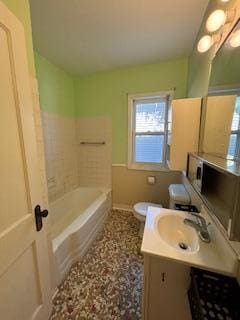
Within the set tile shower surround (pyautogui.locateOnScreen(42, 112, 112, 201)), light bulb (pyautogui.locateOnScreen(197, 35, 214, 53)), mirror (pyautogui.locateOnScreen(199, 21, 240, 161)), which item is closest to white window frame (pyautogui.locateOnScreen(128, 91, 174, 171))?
tile shower surround (pyautogui.locateOnScreen(42, 112, 112, 201))

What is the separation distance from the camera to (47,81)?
86.6 inches

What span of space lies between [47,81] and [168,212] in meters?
2.34

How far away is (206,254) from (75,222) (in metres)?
1.44

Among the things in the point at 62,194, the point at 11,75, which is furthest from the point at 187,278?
the point at 62,194

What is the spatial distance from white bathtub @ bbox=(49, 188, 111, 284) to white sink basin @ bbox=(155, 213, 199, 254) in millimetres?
975

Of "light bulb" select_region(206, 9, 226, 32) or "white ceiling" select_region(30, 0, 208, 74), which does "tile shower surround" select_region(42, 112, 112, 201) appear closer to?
"white ceiling" select_region(30, 0, 208, 74)

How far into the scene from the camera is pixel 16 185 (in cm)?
80

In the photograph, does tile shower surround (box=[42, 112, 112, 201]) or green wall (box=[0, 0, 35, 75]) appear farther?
tile shower surround (box=[42, 112, 112, 201])

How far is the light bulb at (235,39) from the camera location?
0.89m

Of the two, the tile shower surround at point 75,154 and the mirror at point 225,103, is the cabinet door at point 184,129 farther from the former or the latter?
the tile shower surround at point 75,154

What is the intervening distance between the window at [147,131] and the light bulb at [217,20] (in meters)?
1.28

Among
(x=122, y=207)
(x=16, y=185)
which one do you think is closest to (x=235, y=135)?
(x=16, y=185)

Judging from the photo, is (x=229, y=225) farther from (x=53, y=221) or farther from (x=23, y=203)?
(x=53, y=221)

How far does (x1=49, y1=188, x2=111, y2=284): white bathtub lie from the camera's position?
1.51 m
